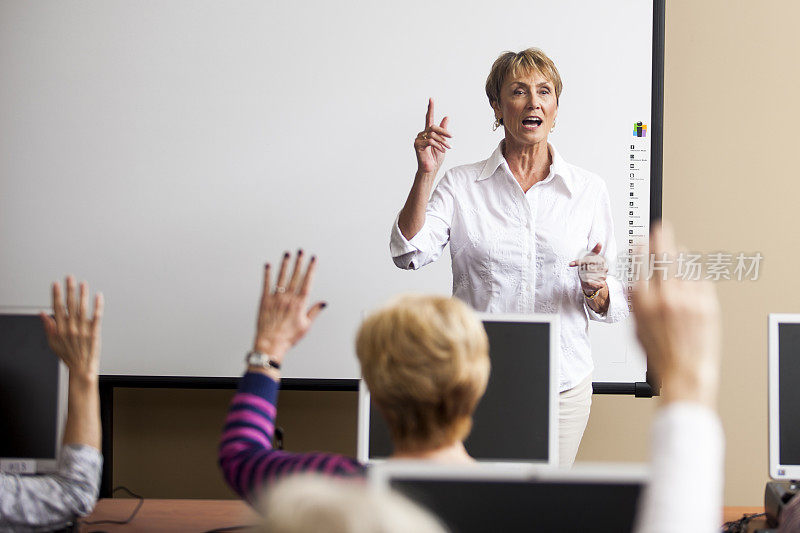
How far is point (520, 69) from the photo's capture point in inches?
95.7

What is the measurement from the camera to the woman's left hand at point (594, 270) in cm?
204

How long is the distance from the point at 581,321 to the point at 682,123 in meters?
1.05

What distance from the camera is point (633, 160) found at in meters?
2.72

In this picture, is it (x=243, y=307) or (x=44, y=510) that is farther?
(x=243, y=307)

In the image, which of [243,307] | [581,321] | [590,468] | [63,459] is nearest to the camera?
[590,468]

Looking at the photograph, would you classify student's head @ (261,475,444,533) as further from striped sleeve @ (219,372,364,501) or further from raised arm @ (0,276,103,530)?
raised arm @ (0,276,103,530)

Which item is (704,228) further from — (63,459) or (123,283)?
(63,459)

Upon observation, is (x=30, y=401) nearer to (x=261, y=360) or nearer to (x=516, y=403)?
(x=261, y=360)

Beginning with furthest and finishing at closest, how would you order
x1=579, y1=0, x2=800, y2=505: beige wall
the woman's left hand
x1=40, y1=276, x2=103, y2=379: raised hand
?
1. x1=579, y1=0, x2=800, y2=505: beige wall
2. the woman's left hand
3. x1=40, y1=276, x2=103, y2=379: raised hand

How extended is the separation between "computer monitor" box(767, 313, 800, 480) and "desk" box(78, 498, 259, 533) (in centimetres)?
111

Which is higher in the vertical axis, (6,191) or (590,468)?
(6,191)

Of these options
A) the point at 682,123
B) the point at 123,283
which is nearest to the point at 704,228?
the point at 682,123

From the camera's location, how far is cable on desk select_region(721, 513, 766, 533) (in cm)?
166

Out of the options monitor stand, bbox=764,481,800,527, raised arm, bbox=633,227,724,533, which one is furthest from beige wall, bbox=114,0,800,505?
raised arm, bbox=633,227,724,533
